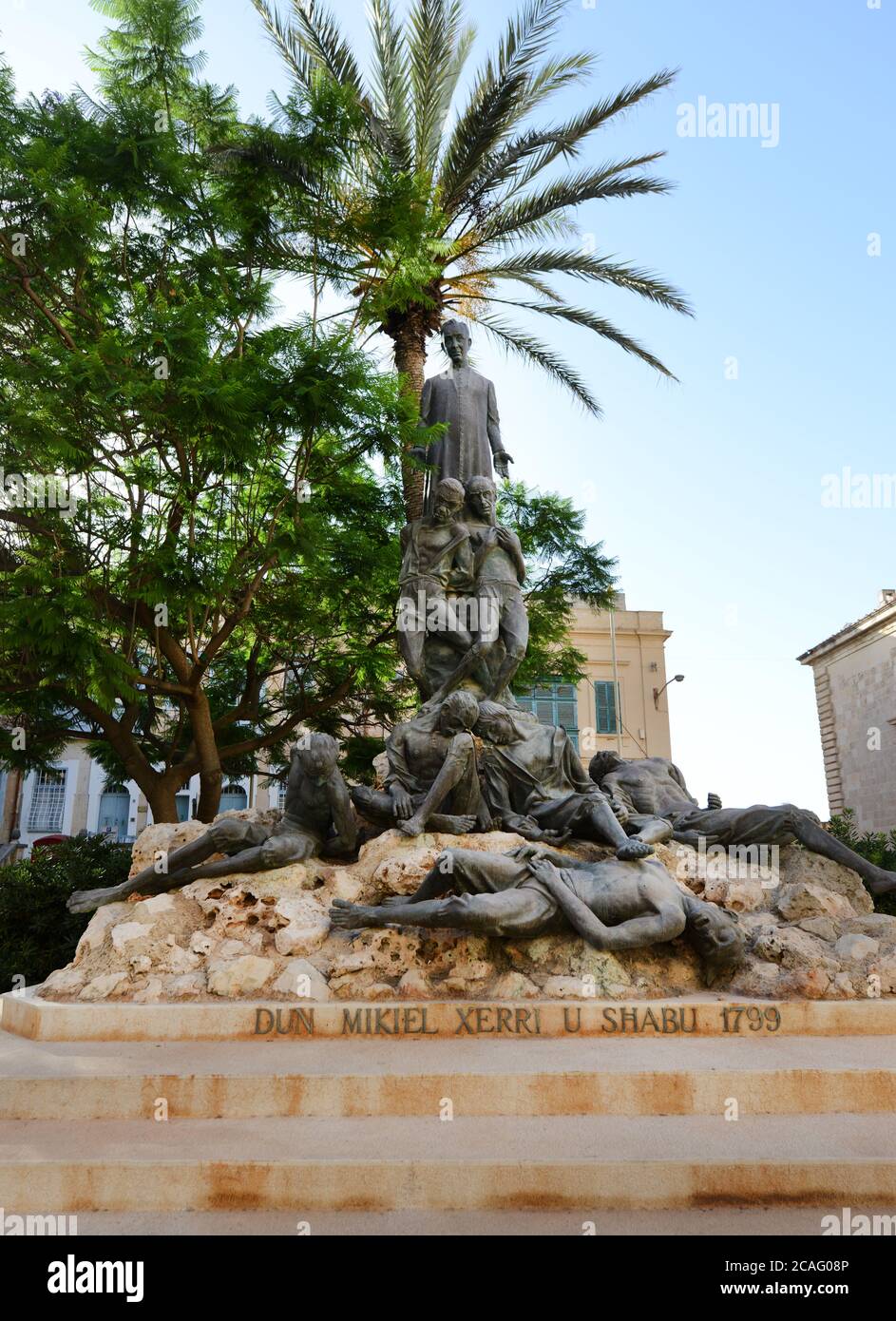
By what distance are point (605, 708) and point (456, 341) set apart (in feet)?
65.3

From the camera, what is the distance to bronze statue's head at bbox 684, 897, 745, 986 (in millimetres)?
5254

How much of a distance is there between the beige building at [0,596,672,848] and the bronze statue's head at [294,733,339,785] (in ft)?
63.6

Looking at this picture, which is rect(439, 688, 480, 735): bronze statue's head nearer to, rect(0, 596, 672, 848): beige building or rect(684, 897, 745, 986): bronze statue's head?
rect(684, 897, 745, 986): bronze statue's head

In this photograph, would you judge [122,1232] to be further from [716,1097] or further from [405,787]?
[405,787]

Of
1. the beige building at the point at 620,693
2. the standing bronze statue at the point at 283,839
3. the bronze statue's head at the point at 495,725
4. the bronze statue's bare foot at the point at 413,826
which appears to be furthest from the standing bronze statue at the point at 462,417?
the beige building at the point at 620,693

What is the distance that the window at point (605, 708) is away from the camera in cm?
2783

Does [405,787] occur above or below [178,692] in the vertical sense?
below

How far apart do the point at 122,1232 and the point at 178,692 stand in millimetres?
7503

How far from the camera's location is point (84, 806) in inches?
1228

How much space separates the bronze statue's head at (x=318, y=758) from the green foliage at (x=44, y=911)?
4.05 meters

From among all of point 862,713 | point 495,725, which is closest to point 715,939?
point 495,725

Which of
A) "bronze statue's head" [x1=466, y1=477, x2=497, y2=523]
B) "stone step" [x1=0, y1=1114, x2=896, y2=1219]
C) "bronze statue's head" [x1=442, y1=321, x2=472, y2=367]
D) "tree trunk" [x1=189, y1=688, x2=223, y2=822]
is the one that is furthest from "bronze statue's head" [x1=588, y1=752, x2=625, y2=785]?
"tree trunk" [x1=189, y1=688, x2=223, y2=822]

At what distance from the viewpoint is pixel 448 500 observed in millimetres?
8203
